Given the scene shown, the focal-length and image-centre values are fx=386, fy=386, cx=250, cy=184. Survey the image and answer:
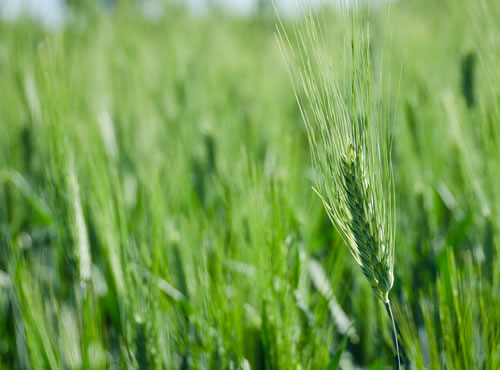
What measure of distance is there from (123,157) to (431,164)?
0.77 metres

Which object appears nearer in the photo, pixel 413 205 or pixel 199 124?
pixel 413 205

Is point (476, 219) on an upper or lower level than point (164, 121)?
lower

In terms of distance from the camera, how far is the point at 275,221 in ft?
1.38

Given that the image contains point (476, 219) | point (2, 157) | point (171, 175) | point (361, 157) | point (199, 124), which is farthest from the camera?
point (199, 124)

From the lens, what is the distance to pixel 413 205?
703 millimetres

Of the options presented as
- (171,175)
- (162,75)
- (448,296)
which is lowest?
(448,296)

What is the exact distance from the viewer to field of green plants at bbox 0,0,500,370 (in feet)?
1.08

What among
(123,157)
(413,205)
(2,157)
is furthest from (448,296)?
(2,157)

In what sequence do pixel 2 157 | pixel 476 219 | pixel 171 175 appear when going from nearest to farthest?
pixel 476 219 → pixel 171 175 → pixel 2 157

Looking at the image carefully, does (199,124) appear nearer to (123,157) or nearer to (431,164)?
(123,157)

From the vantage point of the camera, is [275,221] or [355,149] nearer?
[355,149]

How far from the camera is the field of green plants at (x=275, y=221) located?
1.08ft

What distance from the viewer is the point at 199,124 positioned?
44.4 inches

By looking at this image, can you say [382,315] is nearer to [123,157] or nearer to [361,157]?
[361,157]
